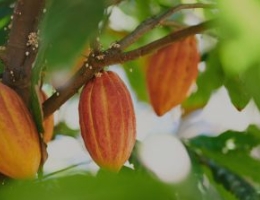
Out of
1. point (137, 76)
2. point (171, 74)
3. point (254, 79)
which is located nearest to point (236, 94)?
point (171, 74)

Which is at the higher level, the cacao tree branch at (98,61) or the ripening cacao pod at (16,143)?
the cacao tree branch at (98,61)

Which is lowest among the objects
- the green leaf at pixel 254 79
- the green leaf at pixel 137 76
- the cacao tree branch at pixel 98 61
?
the green leaf at pixel 137 76

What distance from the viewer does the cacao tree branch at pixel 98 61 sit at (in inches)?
23.4

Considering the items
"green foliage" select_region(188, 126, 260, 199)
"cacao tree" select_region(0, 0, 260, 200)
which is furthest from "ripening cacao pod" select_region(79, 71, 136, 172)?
"green foliage" select_region(188, 126, 260, 199)

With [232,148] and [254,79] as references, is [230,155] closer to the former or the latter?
[232,148]

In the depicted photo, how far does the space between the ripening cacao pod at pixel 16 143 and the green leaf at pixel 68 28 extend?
27 cm

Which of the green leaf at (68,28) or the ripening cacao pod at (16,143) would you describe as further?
the ripening cacao pod at (16,143)

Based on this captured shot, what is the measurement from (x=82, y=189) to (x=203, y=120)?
155 centimetres

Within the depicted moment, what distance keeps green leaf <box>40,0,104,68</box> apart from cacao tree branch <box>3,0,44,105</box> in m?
0.29

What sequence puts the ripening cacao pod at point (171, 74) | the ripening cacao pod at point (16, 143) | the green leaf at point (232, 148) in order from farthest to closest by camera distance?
1. the green leaf at point (232, 148)
2. the ripening cacao pod at point (171, 74)
3. the ripening cacao pod at point (16, 143)

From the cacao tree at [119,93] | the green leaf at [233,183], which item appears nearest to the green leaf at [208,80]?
the cacao tree at [119,93]

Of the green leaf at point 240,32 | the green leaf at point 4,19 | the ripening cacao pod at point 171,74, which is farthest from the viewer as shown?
the ripening cacao pod at point 171,74

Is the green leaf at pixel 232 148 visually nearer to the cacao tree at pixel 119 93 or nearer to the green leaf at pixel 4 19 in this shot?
the cacao tree at pixel 119 93

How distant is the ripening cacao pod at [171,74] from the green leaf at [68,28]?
1.95 feet
